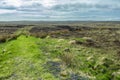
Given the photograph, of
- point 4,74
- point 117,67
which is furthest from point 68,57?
point 4,74

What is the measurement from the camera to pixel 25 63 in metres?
27.3

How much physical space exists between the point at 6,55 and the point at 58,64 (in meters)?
8.67

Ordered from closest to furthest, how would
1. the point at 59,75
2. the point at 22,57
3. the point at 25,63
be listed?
1. the point at 59,75
2. the point at 25,63
3. the point at 22,57

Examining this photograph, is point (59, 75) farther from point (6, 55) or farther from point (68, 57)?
point (6, 55)

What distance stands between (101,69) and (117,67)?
96.7 inches

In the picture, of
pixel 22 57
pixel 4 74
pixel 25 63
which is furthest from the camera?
pixel 22 57

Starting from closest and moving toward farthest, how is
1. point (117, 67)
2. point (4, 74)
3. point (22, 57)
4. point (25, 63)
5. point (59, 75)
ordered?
point (59, 75), point (4, 74), point (25, 63), point (22, 57), point (117, 67)

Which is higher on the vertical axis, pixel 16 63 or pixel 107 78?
pixel 16 63

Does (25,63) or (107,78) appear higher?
(25,63)

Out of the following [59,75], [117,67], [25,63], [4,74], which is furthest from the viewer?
[117,67]

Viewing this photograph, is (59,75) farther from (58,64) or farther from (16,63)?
(16,63)

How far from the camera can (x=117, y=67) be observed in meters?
33.1

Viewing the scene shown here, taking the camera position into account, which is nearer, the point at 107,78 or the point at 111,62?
the point at 107,78

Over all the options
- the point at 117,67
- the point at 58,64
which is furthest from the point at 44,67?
the point at 117,67
